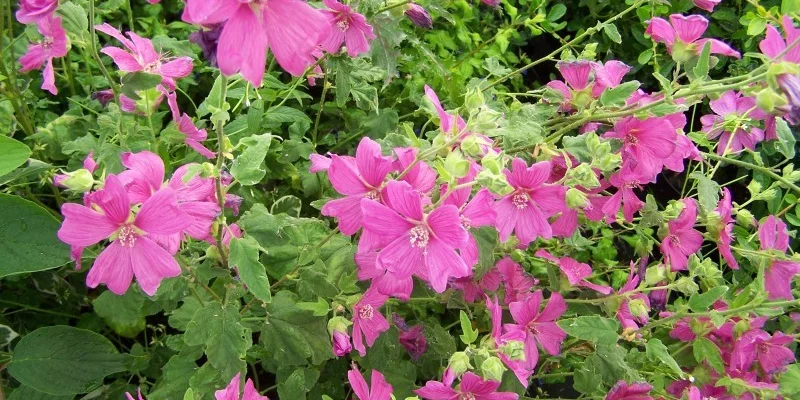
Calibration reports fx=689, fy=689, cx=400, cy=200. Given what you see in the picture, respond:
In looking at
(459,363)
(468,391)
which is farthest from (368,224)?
(468,391)

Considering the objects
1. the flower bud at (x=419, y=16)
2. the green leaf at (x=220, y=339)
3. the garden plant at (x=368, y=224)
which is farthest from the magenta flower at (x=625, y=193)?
the green leaf at (x=220, y=339)

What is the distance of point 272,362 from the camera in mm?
1162

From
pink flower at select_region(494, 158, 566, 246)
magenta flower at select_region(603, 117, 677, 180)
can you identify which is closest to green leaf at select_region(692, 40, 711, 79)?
magenta flower at select_region(603, 117, 677, 180)

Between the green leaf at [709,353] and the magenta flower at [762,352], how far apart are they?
0.06 m

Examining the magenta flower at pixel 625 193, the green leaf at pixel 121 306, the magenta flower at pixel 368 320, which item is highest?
the magenta flower at pixel 625 193

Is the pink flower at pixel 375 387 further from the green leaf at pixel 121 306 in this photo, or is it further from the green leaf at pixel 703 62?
the green leaf at pixel 703 62


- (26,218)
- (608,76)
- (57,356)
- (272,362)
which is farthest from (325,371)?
(608,76)

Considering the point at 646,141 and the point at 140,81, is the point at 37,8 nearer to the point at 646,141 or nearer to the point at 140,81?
the point at 140,81

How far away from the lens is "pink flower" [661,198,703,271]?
45.1 inches

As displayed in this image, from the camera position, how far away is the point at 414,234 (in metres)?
0.83

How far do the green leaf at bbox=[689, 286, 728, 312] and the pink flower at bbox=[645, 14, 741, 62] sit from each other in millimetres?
340

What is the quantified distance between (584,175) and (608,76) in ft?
0.94

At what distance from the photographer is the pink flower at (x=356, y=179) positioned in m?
0.86

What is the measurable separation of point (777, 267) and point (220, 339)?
0.89 metres
